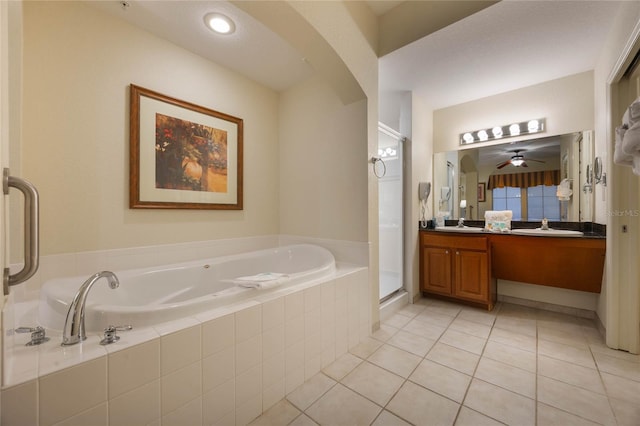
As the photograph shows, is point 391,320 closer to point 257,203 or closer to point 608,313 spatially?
point 608,313

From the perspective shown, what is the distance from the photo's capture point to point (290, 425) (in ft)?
4.02

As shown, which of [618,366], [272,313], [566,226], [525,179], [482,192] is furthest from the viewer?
[482,192]

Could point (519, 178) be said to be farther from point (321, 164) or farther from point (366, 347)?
point (366, 347)

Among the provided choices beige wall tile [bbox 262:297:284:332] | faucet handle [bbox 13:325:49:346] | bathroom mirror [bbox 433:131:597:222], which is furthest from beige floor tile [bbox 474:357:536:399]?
faucet handle [bbox 13:325:49:346]

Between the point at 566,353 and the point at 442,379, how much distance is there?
3.47 ft

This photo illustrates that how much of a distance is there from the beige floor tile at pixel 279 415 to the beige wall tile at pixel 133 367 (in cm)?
60

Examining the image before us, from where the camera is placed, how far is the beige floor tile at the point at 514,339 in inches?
75.9

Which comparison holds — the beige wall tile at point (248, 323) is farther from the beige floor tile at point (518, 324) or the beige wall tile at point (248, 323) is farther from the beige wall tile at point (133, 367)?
the beige floor tile at point (518, 324)

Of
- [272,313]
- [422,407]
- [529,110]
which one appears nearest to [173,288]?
[272,313]

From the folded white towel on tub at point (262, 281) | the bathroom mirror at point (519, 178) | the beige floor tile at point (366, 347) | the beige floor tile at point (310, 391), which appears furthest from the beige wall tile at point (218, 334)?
the bathroom mirror at point (519, 178)

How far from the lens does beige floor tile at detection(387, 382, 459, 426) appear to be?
4.10 feet

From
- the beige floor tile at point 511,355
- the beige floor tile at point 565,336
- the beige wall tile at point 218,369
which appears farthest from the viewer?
the beige floor tile at point 565,336

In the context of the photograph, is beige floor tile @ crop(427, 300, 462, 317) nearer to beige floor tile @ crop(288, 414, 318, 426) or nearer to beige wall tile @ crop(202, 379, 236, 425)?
beige floor tile @ crop(288, 414, 318, 426)

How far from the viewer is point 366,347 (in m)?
1.93
